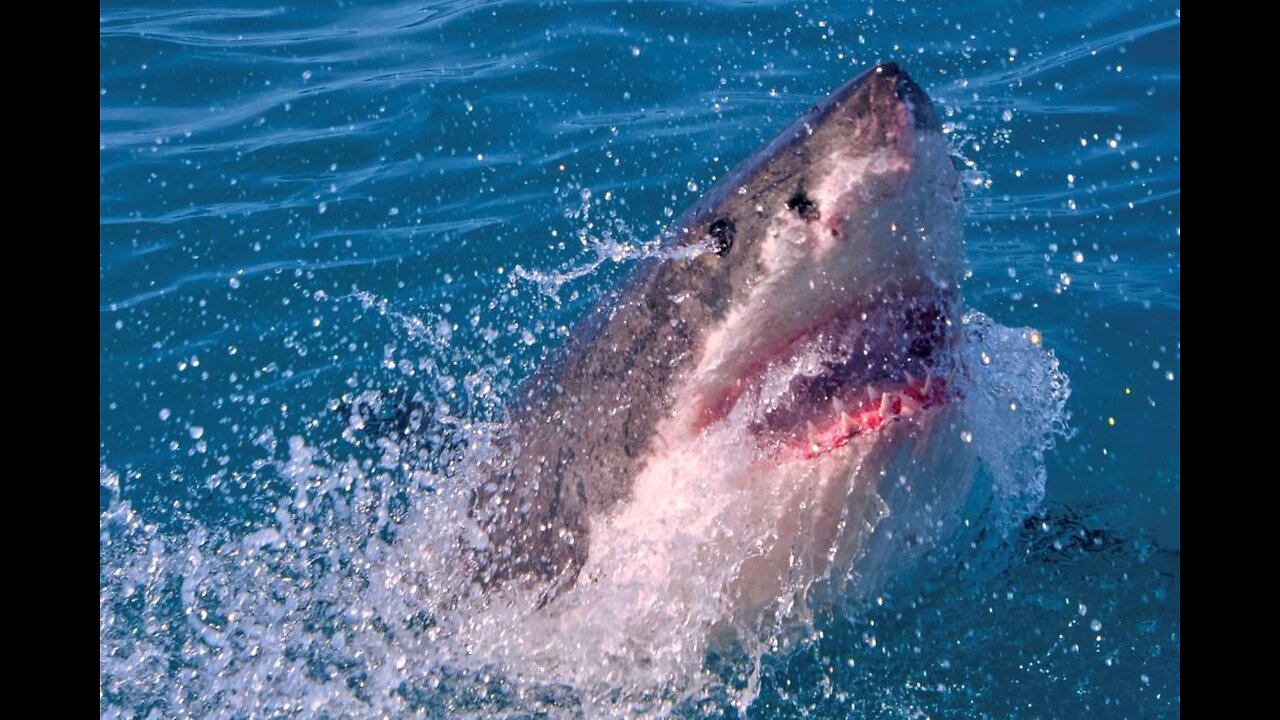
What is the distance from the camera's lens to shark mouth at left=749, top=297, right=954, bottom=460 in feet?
8.20

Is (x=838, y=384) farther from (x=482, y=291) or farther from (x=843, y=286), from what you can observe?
(x=482, y=291)

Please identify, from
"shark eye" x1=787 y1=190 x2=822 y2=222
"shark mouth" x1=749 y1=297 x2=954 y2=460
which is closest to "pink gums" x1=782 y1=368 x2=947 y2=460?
"shark mouth" x1=749 y1=297 x2=954 y2=460

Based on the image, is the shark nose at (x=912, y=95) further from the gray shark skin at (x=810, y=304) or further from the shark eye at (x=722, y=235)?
the shark eye at (x=722, y=235)

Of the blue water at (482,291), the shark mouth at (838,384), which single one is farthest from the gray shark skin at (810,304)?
the blue water at (482,291)

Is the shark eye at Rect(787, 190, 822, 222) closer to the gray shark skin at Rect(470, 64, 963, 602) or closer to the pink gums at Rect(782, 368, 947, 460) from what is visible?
the gray shark skin at Rect(470, 64, 963, 602)

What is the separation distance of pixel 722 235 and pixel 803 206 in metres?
0.21

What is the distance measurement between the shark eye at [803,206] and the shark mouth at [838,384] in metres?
0.22

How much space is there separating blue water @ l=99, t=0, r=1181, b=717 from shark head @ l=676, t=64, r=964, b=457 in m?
→ 0.57

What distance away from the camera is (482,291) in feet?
20.3

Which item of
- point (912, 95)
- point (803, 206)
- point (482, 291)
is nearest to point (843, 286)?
point (803, 206)

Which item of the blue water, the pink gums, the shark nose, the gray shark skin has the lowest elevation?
the blue water
